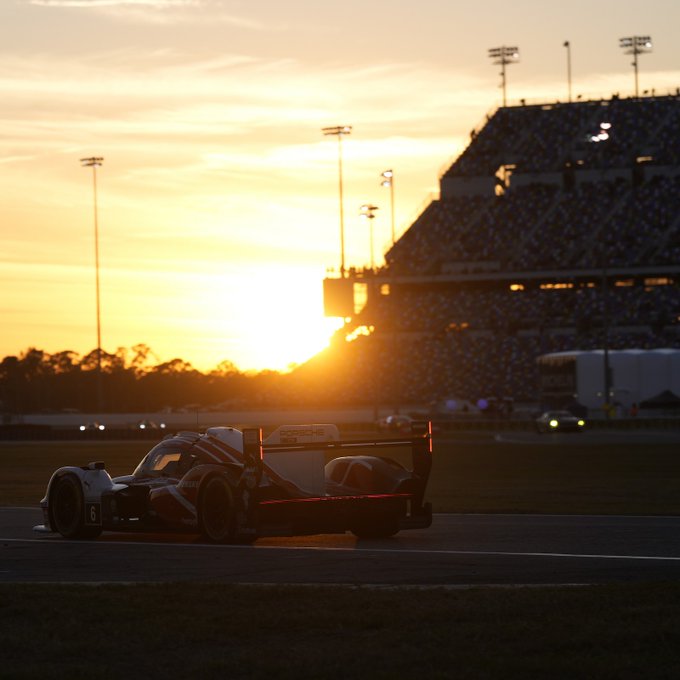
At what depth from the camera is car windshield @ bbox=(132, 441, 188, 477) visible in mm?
15867

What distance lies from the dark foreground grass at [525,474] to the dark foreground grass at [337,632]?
10.2 metres

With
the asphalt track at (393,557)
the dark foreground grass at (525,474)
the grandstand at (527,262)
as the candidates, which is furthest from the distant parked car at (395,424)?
the asphalt track at (393,557)

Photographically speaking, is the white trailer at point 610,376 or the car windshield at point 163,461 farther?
the white trailer at point 610,376

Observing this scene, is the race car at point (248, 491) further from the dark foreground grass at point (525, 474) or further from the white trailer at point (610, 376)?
the white trailer at point (610, 376)

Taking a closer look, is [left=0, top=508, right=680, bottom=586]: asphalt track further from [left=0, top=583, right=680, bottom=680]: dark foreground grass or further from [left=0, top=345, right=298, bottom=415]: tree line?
[left=0, top=345, right=298, bottom=415]: tree line

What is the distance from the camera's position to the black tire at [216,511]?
14625 millimetres

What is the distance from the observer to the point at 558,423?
67.7m

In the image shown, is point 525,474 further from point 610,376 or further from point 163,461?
point 610,376

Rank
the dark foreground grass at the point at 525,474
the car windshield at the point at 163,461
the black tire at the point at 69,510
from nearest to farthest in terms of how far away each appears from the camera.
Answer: the car windshield at the point at 163,461 < the black tire at the point at 69,510 < the dark foreground grass at the point at 525,474

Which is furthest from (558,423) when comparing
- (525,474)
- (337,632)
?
(337,632)

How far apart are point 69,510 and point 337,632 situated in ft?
26.9

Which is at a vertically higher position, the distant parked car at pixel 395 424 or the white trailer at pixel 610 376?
the white trailer at pixel 610 376

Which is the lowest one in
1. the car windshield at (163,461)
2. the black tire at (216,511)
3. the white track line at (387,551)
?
the white track line at (387,551)

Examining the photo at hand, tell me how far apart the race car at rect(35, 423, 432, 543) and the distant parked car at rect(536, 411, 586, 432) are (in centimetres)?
5168
